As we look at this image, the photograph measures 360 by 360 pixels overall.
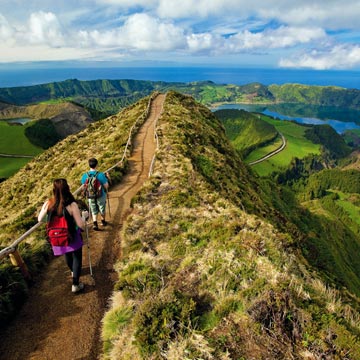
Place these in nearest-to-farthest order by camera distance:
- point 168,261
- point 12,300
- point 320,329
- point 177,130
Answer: point 320,329, point 12,300, point 168,261, point 177,130

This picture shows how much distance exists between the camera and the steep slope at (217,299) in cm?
644

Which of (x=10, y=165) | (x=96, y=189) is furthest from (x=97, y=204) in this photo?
(x=10, y=165)

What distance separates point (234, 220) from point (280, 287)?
607 centimetres

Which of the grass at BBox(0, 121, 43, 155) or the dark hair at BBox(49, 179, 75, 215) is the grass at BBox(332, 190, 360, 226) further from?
the dark hair at BBox(49, 179, 75, 215)

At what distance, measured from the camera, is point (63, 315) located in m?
8.53

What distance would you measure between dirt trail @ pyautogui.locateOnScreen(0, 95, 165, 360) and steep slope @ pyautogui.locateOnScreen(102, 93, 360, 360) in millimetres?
586

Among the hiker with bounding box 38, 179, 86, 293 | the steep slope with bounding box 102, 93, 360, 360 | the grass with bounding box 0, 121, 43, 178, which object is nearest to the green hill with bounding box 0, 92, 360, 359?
the steep slope with bounding box 102, 93, 360, 360

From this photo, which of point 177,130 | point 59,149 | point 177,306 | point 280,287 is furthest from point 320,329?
point 59,149

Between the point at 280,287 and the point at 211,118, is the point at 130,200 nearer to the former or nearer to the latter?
the point at 280,287

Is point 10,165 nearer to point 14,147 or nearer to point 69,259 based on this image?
point 14,147

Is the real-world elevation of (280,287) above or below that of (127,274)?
above

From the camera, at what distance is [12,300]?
863 cm

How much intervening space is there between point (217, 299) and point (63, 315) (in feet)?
16.4

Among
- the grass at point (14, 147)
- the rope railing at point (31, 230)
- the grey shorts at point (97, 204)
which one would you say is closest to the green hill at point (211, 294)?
the rope railing at point (31, 230)
